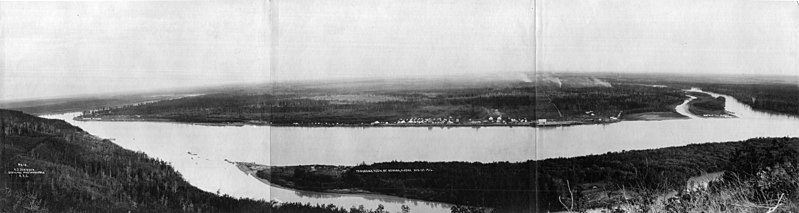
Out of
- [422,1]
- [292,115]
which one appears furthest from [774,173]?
[292,115]

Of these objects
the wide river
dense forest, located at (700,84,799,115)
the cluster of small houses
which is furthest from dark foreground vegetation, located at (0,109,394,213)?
dense forest, located at (700,84,799,115)

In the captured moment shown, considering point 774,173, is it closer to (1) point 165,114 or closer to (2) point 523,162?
(2) point 523,162

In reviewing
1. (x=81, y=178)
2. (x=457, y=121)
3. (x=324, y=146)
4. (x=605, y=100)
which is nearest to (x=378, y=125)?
(x=324, y=146)

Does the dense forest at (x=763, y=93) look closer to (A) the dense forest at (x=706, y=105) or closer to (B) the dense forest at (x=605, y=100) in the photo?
(A) the dense forest at (x=706, y=105)

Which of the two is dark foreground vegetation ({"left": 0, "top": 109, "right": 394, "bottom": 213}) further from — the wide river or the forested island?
the forested island

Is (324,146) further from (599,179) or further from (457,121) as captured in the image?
(599,179)

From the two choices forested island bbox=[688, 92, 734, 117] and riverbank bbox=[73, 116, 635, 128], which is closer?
riverbank bbox=[73, 116, 635, 128]
